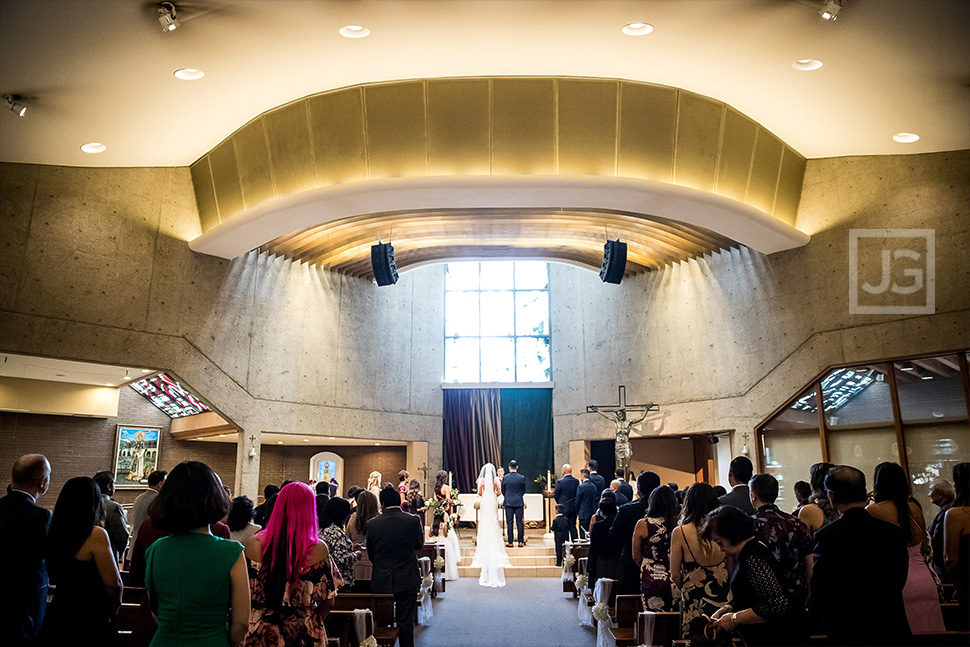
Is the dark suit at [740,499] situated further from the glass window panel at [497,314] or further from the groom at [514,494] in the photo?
the glass window panel at [497,314]

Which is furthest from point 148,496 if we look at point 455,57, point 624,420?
point 624,420

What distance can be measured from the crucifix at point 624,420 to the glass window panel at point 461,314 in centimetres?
535

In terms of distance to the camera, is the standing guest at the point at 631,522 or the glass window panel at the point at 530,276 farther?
the glass window panel at the point at 530,276

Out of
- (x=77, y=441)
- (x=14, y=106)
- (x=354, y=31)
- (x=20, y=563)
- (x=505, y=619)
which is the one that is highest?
(x=354, y=31)

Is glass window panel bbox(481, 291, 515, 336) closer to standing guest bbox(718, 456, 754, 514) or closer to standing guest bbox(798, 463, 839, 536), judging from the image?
standing guest bbox(718, 456, 754, 514)

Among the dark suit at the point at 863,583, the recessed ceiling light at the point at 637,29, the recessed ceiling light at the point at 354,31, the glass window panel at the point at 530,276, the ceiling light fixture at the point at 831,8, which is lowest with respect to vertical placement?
the dark suit at the point at 863,583

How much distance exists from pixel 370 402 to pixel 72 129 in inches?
339

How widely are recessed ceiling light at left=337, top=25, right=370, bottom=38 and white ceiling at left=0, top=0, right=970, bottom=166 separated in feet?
0.32

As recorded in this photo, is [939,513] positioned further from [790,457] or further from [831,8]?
[790,457]

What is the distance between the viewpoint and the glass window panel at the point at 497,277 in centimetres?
1916

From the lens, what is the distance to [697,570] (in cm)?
380

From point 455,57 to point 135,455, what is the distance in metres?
10.9

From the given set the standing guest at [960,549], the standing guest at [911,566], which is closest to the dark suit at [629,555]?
the standing guest at [911,566]

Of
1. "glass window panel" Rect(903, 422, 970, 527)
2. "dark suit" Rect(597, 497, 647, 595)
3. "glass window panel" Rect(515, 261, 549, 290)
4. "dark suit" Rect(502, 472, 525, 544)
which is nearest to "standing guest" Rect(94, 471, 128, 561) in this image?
"dark suit" Rect(597, 497, 647, 595)
